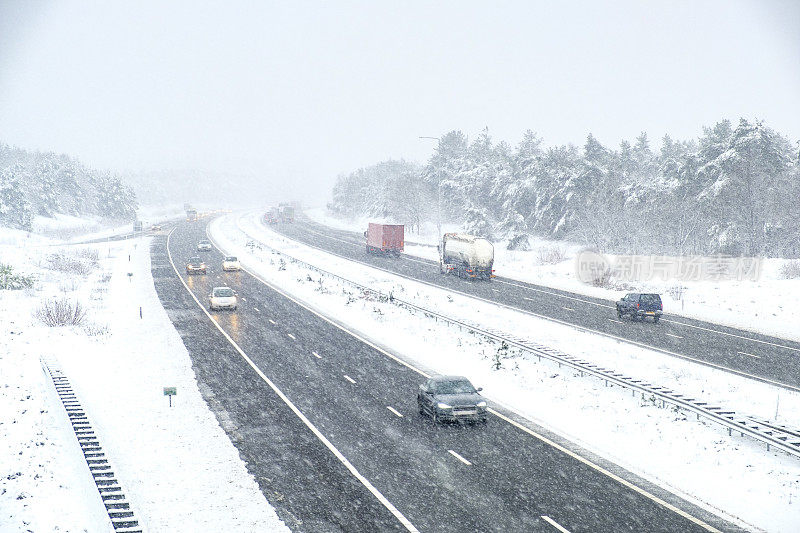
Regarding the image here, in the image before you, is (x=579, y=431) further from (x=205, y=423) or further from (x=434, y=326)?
(x=434, y=326)

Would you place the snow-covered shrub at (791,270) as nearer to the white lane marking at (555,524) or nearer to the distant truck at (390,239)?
the distant truck at (390,239)

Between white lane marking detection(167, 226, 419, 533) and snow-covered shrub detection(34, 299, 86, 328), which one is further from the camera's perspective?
snow-covered shrub detection(34, 299, 86, 328)

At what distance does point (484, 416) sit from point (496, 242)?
63469mm

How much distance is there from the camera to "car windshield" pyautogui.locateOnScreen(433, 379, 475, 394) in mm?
17828

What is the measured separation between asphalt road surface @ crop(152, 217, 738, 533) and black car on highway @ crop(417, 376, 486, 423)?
0.42 meters

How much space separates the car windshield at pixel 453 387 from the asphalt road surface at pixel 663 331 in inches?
480

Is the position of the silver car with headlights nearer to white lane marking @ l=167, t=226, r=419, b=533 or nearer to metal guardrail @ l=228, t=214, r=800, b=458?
white lane marking @ l=167, t=226, r=419, b=533

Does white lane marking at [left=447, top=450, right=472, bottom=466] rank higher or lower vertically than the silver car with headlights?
lower

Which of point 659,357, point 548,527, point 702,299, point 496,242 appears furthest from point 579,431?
point 496,242

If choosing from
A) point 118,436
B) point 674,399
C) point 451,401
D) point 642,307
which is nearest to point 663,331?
point 642,307

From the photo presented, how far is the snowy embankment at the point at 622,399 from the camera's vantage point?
1356 centimetres

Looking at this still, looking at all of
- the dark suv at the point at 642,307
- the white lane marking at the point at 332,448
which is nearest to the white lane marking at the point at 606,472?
the white lane marking at the point at 332,448

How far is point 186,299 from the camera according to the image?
39.1m

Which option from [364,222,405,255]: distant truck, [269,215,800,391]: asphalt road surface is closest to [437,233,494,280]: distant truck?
[269,215,800,391]: asphalt road surface
